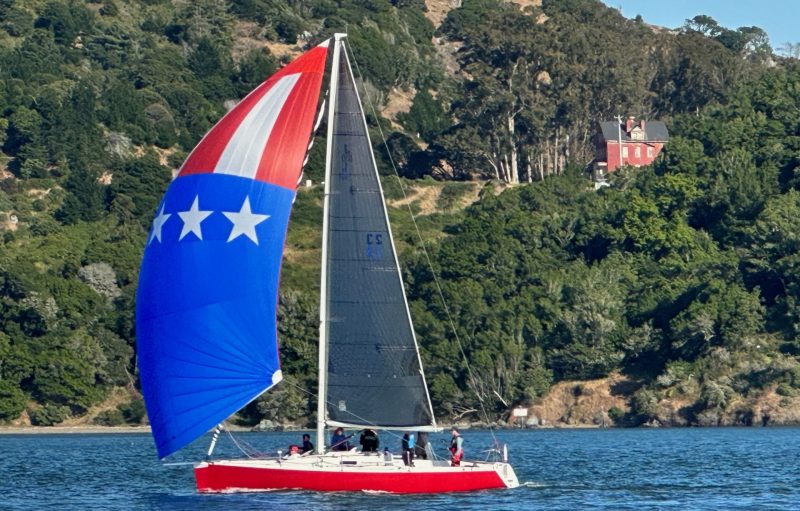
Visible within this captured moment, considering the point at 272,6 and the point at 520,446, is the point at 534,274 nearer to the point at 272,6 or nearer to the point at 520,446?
the point at 520,446

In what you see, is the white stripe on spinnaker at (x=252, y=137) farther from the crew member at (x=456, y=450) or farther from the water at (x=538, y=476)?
the crew member at (x=456, y=450)

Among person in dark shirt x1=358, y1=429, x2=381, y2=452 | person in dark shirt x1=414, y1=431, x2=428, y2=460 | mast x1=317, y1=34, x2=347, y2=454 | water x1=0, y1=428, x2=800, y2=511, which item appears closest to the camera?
mast x1=317, y1=34, x2=347, y2=454

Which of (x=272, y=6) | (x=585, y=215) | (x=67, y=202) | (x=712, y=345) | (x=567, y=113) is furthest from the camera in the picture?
(x=272, y=6)

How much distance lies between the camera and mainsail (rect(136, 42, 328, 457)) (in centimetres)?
3850

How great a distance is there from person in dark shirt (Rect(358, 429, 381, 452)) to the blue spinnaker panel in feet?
8.52

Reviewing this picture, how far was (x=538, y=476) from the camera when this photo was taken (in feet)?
170

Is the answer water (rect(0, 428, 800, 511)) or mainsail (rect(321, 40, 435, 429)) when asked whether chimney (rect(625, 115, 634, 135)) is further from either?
mainsail (rect(321, 40, 435, 429))

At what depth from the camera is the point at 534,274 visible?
344 ft

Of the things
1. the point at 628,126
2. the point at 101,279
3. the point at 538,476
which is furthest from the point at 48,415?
the point at 628,126

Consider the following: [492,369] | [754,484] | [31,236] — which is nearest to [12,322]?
[31,236]

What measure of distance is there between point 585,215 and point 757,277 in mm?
16690

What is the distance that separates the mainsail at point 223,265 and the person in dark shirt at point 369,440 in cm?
259

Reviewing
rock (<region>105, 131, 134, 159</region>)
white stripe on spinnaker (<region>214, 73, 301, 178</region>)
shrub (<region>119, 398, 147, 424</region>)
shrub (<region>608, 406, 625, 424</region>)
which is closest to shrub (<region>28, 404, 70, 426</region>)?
shrub (<region>119, 398, 147, 424</region>)

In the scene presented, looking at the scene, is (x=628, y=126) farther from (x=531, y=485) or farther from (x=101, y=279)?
(x=531, y=485)
